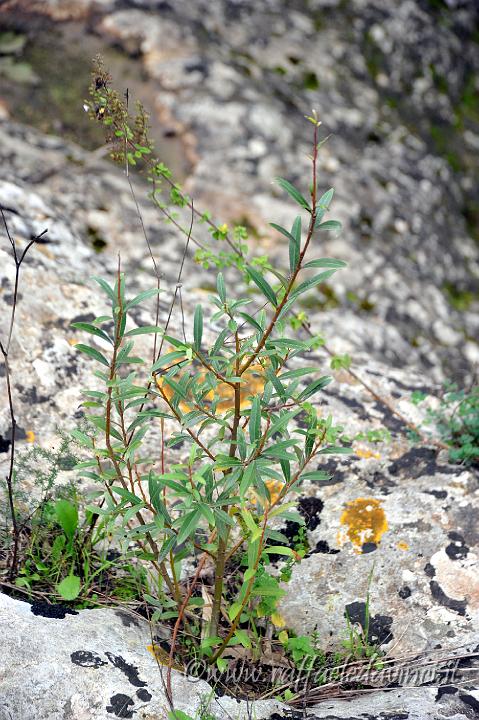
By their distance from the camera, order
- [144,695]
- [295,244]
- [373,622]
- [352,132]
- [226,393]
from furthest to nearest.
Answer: [352,132] → [226,393] → [373,622] → [144,695] → [295,244]

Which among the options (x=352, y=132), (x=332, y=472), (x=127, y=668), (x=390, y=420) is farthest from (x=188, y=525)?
(x=352, y=132)

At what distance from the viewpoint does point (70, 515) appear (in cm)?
219

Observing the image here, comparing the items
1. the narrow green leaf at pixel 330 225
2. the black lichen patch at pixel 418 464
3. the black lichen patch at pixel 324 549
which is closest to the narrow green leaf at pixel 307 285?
the narrow green leaf at pixel 330 225

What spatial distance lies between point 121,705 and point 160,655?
235 millimetres

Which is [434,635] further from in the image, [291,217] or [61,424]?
[291,217]

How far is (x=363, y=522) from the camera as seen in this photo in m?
2.53

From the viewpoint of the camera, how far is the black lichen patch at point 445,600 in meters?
2.22

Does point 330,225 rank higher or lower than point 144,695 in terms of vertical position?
higher

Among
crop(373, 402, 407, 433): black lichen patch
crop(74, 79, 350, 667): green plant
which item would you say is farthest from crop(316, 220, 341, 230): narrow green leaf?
crop(373, 402, 407, 433): black lichen patch

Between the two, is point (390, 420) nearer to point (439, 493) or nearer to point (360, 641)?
point (439, 493)

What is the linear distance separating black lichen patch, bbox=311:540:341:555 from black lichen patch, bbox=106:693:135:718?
0.92 m

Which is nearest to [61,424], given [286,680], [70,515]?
[70,515]

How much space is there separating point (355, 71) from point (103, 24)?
230cm

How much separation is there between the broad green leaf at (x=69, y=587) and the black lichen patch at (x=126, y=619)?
0.51 feet
